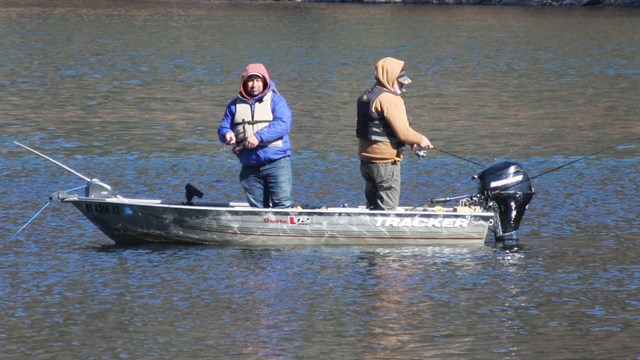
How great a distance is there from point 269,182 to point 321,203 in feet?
8.64

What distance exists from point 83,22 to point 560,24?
17937mm

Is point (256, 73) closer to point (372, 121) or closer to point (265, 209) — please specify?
point (372, 121)

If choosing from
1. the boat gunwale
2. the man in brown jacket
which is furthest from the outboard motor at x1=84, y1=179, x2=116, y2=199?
the man in brown jacket

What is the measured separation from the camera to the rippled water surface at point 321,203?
1005 cm

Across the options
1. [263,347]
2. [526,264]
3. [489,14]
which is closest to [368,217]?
[526,264]

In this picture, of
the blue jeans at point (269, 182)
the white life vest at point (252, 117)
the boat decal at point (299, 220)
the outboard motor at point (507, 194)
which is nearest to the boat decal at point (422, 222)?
the outboard motor at point (507, 194)

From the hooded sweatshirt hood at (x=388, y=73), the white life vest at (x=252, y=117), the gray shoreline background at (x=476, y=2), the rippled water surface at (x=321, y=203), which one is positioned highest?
the gray shoreline background at (x=476, y=2)

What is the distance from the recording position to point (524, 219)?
14.4 m

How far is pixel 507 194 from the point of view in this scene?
1280 cm

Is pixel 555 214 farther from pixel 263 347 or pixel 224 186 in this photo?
pixel 263 347

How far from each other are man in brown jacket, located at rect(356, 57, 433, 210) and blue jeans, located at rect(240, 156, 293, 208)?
774mm

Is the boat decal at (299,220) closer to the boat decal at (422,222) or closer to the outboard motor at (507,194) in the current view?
the boat decal at (422,222)

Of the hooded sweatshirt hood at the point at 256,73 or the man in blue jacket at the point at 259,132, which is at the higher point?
the hooded sweatshirt hood at the point at 256,73

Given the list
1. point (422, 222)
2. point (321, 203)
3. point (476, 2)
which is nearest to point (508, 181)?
point (422, 222)
